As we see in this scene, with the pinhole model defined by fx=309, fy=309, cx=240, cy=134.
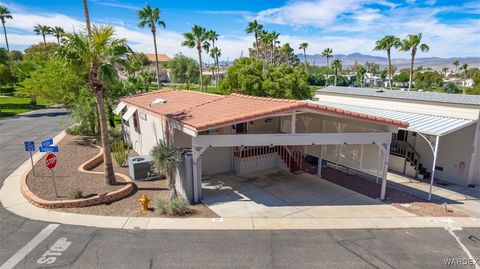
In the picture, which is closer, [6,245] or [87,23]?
[6,245]

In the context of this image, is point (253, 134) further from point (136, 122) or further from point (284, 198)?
point (136, 122)

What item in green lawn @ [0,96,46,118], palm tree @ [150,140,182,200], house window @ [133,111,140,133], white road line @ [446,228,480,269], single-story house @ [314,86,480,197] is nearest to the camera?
white road line @ [446,228,480,269]

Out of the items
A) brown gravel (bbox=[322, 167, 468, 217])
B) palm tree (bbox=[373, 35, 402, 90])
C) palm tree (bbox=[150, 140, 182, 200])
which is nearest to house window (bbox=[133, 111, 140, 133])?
palm tree (bbox=[150, 140, 182, 200])

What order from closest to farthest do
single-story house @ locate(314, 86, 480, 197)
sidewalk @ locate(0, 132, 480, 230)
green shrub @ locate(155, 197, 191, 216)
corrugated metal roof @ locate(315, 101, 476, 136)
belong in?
sidewalk @ locate(0, 132, 480, 230) < green shrub @ locate(155, 197, 191, 216) < corrugated metal roof @ locate(315, 101, 476, 136) < single-story house @ locate(314, 86, 480, 197)

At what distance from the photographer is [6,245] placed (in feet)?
29.8

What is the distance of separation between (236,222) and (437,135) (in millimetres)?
9425

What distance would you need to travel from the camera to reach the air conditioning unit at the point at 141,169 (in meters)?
14.6

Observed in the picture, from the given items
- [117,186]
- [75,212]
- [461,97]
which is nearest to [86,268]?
[75,212]

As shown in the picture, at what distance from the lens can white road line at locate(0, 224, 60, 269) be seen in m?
8.23

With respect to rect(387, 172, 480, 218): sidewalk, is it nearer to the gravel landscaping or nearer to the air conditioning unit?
the gravel landscaping

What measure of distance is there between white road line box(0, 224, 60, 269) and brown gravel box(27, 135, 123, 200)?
221cm

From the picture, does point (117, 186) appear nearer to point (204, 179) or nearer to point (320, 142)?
point (204, 179)

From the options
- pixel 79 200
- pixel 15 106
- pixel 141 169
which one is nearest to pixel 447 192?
pixel 141 169

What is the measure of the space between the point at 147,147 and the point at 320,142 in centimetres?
1014
